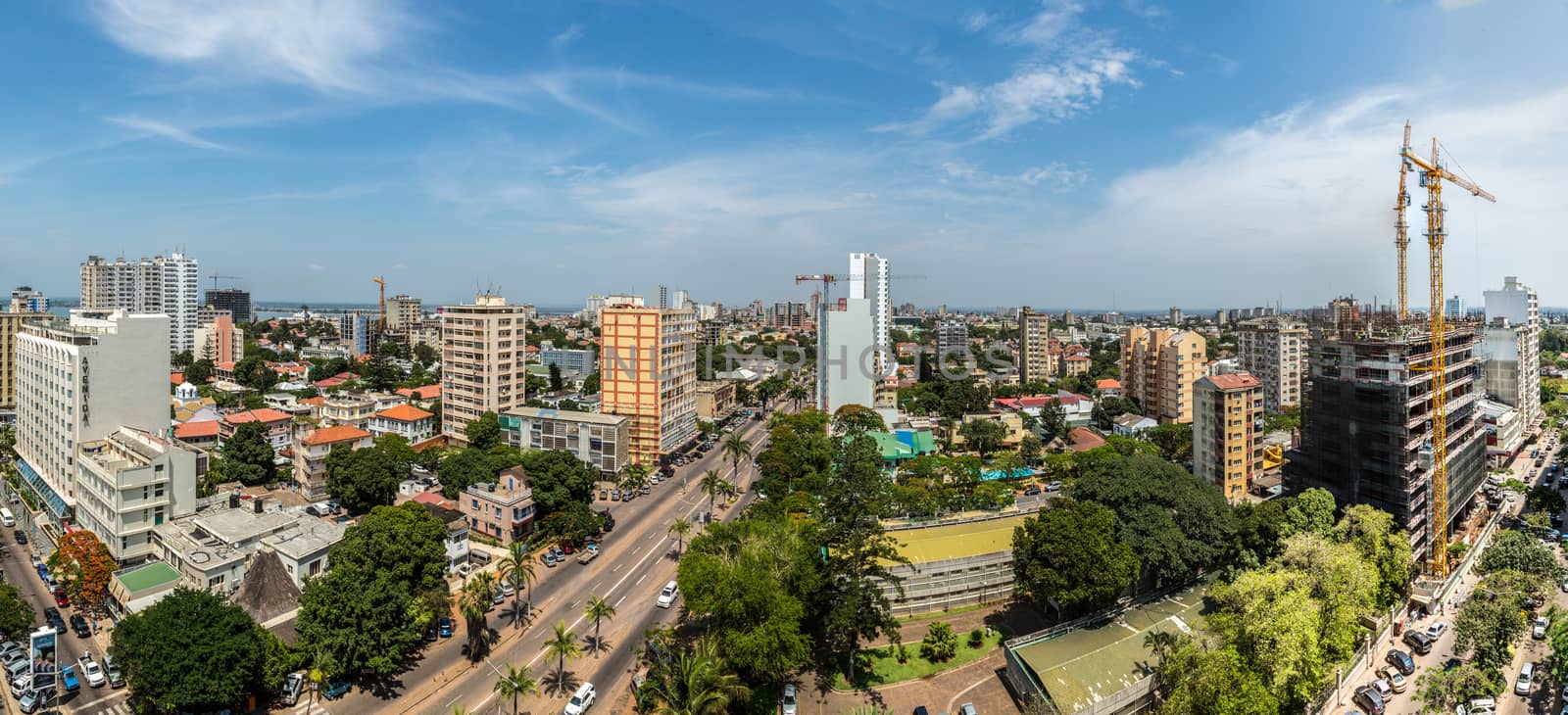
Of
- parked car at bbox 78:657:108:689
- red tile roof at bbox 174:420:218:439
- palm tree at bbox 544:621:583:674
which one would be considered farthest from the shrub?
red tile roof at bbox 174:420:218:439

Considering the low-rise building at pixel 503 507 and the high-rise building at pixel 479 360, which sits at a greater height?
the high-rise building at pixel 479 360

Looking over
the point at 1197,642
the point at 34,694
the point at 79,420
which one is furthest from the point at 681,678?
the point at 79,420

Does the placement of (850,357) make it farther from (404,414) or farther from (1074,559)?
(1074,559)

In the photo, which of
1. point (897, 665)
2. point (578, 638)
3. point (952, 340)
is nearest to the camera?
point (897, 665)

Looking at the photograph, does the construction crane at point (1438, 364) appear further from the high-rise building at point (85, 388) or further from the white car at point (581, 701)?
the high-rise building at point (85, 388)

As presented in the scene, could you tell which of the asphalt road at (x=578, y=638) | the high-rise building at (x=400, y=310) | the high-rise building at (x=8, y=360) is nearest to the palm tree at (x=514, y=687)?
the asphalt road at (x=578, y=638)

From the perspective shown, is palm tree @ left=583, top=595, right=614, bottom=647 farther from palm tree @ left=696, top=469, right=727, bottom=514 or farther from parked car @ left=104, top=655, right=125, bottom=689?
palm tree @ left=696, top=469, right=727, bottom=514

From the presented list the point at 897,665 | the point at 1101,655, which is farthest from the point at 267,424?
the point at 1101,655
